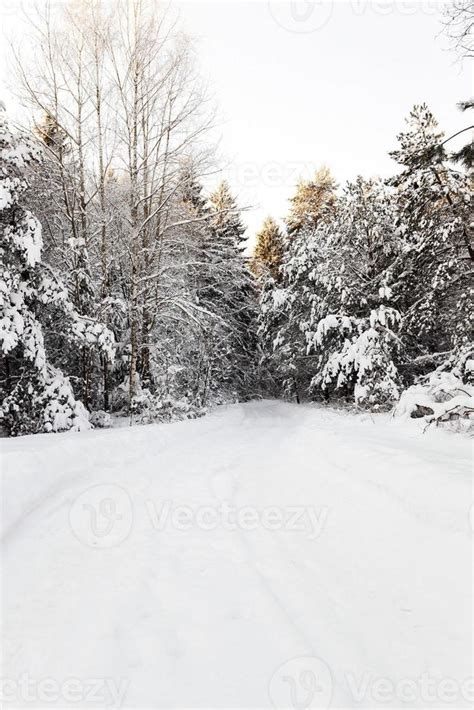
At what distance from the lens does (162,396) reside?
12.7 metres

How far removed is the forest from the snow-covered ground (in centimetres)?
473

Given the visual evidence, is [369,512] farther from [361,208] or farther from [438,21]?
[361,208]

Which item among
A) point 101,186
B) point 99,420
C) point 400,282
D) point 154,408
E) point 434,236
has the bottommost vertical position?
point 99,420

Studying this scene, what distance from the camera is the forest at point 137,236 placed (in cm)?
923

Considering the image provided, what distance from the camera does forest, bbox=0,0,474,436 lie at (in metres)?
9.23

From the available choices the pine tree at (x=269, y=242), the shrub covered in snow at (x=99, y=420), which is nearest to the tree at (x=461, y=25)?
the shrub covered in snow at (x=99, y=420)

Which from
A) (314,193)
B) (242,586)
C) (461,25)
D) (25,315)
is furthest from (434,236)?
(314,193)

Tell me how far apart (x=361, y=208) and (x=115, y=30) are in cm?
982

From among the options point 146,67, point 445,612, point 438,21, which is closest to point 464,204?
point 438,21

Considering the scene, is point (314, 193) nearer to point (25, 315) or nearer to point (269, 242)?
point (269, 242)

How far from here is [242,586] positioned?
9.06ft

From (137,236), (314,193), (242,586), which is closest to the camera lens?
(242,586)

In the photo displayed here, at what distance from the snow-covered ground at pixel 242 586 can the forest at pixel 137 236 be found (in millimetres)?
4727

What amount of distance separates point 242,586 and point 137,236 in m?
11.2
